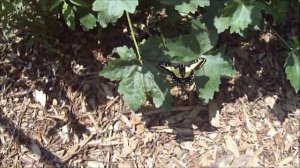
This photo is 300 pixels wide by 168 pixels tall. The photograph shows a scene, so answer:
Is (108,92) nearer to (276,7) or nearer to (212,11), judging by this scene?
(212,11)

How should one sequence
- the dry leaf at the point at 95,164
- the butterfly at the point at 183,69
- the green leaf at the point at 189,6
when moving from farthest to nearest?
1. the dry leaf at the point at 95,164
2. the butterfly at the point at 183,69
3. the green leaf at the point at 189,6

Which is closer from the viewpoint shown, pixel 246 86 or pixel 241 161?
pixel 241 161

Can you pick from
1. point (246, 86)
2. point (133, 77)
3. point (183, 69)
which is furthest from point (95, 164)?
point (246, 86)

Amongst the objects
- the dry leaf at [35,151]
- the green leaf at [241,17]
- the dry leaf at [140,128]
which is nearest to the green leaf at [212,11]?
the green leaf at [241,17]

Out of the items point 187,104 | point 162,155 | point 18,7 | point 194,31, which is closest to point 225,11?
point 194,31

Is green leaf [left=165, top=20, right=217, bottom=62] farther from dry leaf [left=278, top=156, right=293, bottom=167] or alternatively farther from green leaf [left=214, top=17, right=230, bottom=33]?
dry leaf [left=278, top=156, right=293, bottom=167]

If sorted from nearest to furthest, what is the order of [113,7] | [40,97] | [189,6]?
1. [113,7]
2. [189,6]
3. [40,97]

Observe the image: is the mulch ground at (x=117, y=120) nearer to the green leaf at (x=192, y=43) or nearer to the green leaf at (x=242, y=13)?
the green leaf at (x=192, y=43)
